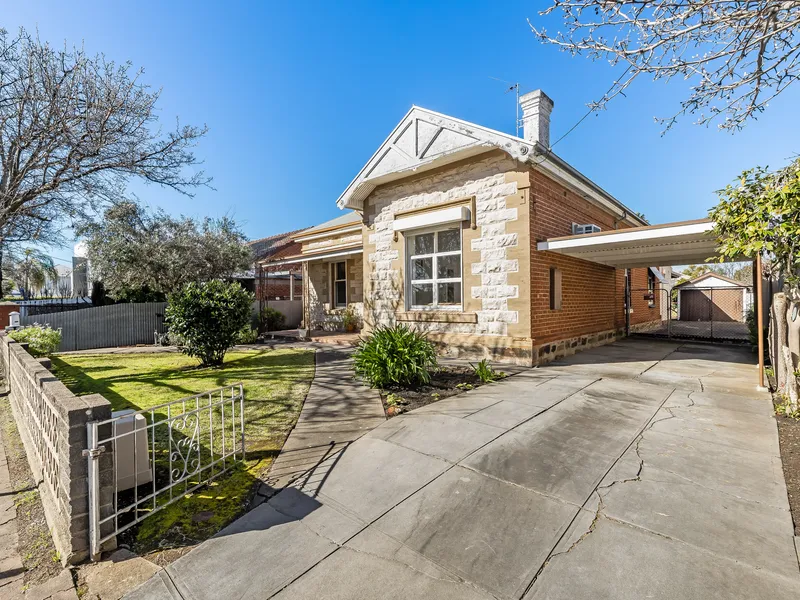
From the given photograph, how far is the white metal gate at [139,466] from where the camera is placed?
7.82 feet

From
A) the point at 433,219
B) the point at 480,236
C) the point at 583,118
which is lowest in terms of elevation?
the point at 480,236

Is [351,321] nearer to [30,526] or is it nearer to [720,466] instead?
[30,526]

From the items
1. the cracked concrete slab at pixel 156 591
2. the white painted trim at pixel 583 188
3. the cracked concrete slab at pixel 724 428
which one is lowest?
the cracked concrete slab at pixel 156 591

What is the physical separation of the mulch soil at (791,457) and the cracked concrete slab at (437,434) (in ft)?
7.41

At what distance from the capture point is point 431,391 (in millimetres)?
6012

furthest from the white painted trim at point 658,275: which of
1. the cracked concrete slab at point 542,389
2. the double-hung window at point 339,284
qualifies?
the double-hung window at point 339,284

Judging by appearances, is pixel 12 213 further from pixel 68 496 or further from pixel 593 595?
pixel 593 595

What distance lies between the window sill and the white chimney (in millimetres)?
4217

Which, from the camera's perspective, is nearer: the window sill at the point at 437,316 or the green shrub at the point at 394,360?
the green shrub at the point at 394,360

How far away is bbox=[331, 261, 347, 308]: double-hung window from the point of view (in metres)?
15.2

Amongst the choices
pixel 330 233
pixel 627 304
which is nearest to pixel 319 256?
Result: pixel 330 233

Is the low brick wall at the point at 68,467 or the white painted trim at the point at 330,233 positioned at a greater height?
the white painted trim at the point at 330,233

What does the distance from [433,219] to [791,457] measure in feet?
23.9

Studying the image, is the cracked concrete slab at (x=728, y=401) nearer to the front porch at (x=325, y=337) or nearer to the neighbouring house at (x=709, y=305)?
the front porch at (x=325, y=337)
